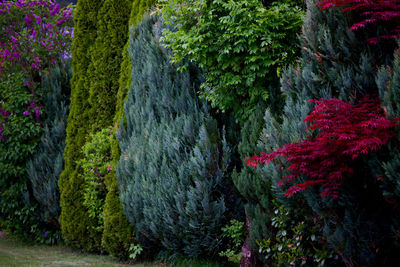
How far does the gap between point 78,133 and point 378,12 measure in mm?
7289

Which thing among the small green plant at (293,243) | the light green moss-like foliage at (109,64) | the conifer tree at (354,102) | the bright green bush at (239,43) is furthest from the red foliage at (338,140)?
the light green moss-like foliage at (109,64)

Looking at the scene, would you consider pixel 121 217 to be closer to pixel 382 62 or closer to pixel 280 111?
pixel 280 111

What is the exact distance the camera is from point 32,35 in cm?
1162

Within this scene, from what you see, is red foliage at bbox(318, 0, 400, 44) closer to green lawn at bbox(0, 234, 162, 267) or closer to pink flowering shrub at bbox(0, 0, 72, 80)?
green lawn at bbox(0, 234, 162, 267)

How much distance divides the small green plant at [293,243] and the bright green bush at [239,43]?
1.63 metres

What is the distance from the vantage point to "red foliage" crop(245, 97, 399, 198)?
3531 millimetres

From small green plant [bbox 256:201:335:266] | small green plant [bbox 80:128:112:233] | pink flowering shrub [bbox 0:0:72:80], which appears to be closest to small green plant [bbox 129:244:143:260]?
small green plant [bbox 80:128:112:233]

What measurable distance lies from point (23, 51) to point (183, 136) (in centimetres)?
653

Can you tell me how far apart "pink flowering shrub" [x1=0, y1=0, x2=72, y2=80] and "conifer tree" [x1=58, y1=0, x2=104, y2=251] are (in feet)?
5.21

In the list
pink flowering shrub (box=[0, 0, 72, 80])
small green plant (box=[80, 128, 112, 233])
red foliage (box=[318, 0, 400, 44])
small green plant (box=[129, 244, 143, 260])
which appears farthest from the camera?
pink flowering shrub (box=[0, 0, 72, 80])

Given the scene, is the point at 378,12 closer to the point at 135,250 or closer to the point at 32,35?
the point at 135,250

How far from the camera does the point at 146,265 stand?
7.50 m

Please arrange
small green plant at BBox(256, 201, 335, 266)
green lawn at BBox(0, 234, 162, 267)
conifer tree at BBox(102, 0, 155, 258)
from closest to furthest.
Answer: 1. small green plant at BBox(256, 201, 335, 266)
2. conifer tree at BBox(102, 0, 155, 258)
3. green lawn at BBox(0, 234, 162, 267)

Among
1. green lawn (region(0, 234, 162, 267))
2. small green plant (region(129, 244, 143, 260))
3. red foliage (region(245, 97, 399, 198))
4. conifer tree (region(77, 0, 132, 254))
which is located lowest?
green lawn (region(0, 234, 162, 267))
